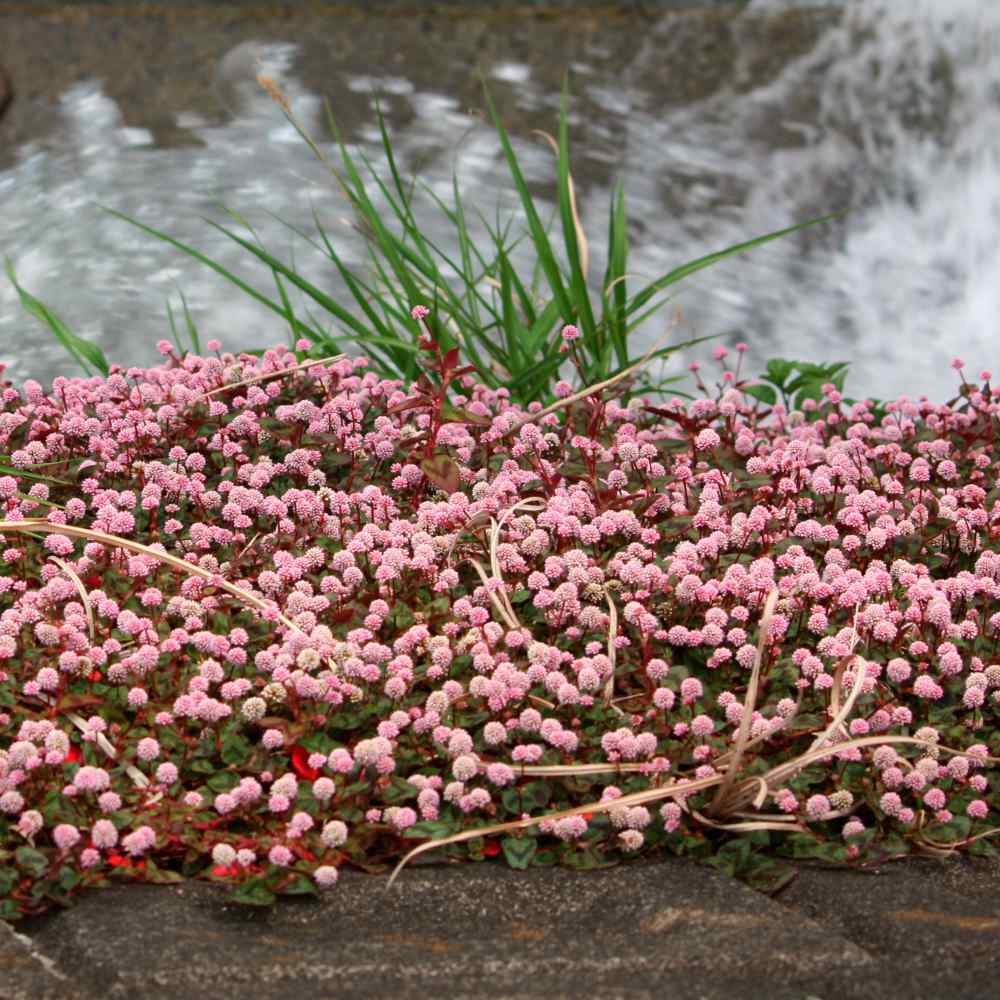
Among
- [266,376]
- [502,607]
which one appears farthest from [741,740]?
[266,376]

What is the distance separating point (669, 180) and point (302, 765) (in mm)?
7367

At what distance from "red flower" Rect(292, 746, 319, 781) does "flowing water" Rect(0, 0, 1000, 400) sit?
487 cm

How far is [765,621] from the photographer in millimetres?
2363

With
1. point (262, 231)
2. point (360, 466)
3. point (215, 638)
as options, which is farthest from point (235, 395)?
point (262, 231)

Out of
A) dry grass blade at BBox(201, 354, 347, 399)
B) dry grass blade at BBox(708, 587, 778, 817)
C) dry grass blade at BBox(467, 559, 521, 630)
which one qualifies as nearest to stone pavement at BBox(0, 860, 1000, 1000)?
dry grass blade at BBox(708, 587, 778, 817)

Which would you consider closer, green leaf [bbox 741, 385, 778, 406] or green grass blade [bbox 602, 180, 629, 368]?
green leaf [bbox 741, 385, 778, 406]

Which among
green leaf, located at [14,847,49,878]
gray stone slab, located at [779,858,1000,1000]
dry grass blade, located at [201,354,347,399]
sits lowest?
gray stone slab, located at [779,858,1000,1000]

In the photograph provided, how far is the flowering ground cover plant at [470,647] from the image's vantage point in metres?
2.37

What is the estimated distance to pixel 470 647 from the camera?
2.67 meters

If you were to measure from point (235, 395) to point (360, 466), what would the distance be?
0.49 meters

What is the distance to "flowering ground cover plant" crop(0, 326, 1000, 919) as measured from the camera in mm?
2371

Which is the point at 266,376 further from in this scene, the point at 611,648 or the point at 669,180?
the point at 669,180

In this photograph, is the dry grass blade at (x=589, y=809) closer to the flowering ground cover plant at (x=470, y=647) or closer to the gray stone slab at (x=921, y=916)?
the flowering ground cover plant at (x=470, y=647)

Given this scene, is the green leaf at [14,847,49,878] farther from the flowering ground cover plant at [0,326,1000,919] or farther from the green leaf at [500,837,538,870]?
the green leaf at [500,837,538,870]
